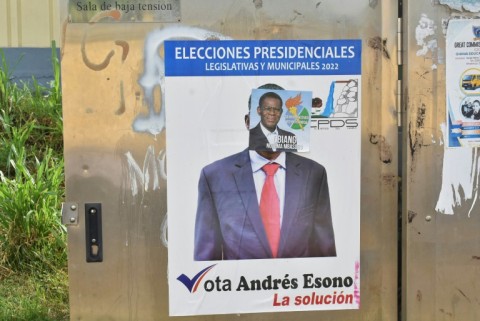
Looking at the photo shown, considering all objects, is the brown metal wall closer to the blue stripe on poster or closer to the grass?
the grass

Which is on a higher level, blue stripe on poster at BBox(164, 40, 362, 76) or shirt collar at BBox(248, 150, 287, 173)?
blue stripe on poster at BBox(164, 40, 362, 76)

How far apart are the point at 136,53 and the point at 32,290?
9.13 ft

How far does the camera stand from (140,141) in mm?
2982

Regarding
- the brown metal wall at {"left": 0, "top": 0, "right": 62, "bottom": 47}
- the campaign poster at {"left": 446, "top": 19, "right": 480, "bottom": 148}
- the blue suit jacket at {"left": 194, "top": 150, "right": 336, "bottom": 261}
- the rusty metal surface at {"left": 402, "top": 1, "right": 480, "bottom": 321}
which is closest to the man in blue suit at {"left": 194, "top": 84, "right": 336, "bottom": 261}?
the blue suit jacket at {"left": 194, "top": 150, "right": 336, "bottom": 261}

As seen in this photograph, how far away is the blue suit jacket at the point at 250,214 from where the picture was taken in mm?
3021

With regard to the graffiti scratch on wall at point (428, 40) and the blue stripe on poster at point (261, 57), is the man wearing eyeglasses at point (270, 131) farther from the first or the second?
the graffiti scratch on wall at point (428, 40)

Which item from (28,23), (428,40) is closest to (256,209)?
(428,40)

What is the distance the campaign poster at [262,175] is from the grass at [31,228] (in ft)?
6.88

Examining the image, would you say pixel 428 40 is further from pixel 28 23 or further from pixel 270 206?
pixel 28 23

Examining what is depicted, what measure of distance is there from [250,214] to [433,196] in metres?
0.79

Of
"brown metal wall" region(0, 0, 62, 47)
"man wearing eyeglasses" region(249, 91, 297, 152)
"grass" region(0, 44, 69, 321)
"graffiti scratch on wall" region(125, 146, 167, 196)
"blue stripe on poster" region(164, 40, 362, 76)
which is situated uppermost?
"brown metal wall" region(0, 0, 62, 47)

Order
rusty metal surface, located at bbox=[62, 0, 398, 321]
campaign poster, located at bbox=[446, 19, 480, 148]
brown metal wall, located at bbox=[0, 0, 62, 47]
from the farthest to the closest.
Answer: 1. brown metal wall, located at bbox=[0, 0, 62, 47]
2. campaign poster, located at bbox=[446, 19, 480, 148]
3. rusty metal surface, located at bbox=[62, 0, 398, 321]

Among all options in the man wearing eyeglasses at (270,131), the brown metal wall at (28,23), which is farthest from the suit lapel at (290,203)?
the brown metal wall at (28,23)

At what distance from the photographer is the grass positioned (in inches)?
196
